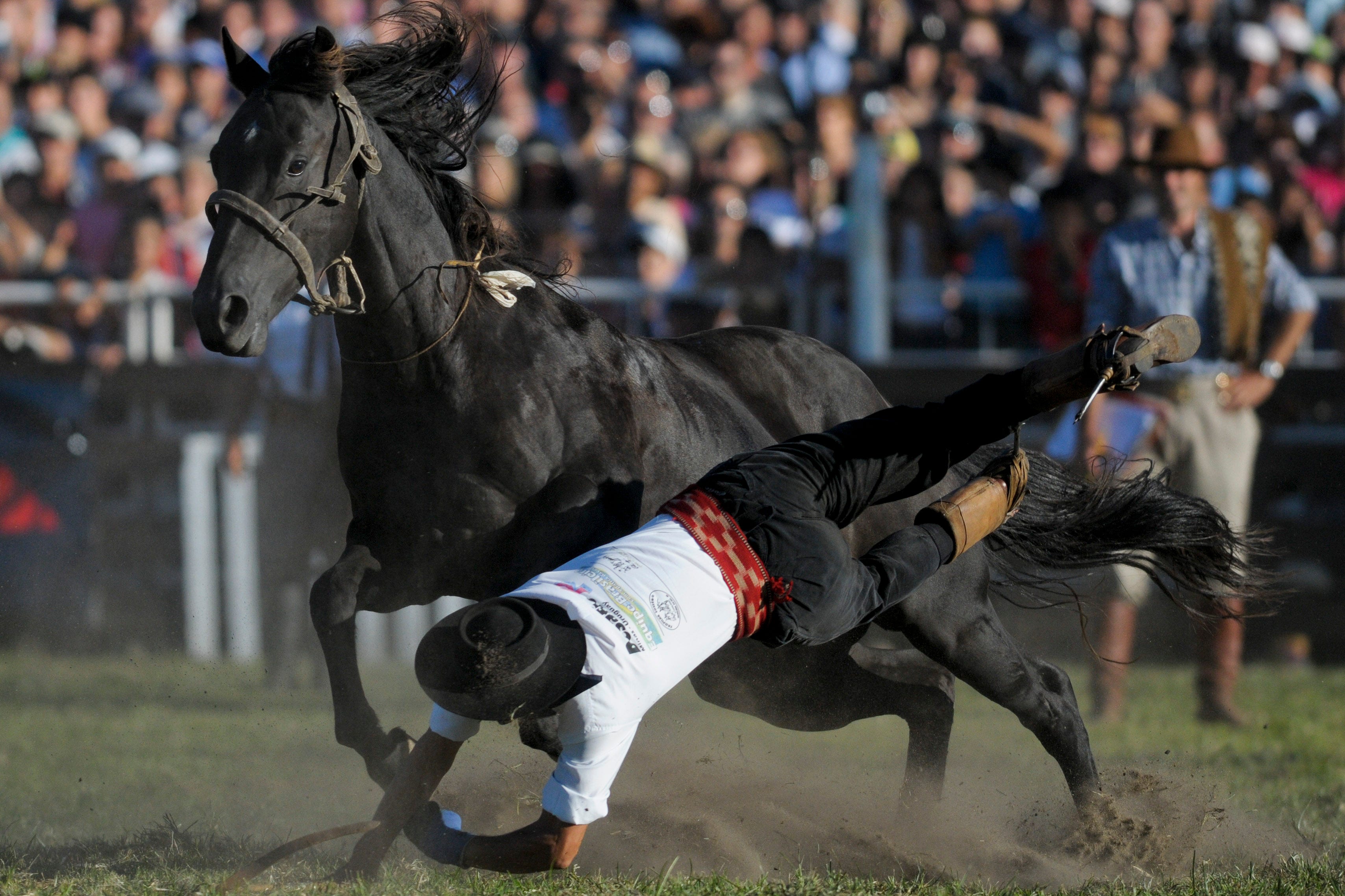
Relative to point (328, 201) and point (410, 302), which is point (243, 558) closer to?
point (410, 302)

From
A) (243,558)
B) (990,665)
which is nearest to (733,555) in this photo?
(990,665)

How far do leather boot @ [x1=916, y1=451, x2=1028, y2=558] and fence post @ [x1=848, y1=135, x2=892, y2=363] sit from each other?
405 centimetres

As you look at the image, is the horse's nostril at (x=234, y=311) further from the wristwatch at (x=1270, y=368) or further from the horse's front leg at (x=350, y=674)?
the wristwatch at (x=1270, y=368)

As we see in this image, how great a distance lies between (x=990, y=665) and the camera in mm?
4539

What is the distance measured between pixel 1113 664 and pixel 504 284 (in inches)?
154

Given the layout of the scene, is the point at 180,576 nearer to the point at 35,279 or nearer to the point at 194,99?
the point at 35,279

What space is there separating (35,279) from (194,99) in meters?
1.69

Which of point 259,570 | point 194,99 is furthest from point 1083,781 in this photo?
point 194,99

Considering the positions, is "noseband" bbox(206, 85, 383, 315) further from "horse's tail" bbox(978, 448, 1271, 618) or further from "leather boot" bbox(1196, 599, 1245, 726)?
"leather boot" bbox(1196, 599, 1245, 726)

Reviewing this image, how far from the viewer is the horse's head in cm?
341

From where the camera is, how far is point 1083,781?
4465 mm

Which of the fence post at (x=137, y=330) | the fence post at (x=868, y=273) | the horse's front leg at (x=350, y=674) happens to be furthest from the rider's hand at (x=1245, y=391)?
the fence post at (x=137, y=330)

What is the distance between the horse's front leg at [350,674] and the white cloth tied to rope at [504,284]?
0.77 meters

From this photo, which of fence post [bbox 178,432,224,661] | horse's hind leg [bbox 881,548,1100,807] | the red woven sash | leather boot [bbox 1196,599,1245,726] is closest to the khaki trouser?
leather boot [bbox 1196,599,1245,726]
